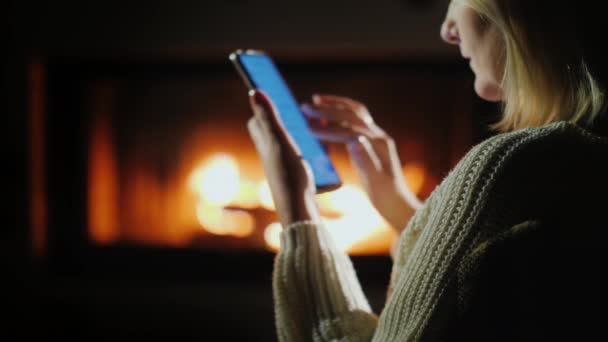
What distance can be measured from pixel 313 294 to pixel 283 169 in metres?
0.14

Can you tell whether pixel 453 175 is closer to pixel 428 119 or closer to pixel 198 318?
pixel 428 119

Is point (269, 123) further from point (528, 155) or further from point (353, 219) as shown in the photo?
point (353, 219)

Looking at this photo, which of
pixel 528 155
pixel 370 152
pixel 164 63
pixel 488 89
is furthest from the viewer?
pixel 164 63

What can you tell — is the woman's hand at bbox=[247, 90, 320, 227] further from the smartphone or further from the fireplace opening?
the fireplace opening

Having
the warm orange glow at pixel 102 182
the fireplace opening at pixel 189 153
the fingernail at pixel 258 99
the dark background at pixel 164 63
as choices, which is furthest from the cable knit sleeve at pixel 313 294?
the warm orange glow at pixel 102 182

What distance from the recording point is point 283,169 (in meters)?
0.66

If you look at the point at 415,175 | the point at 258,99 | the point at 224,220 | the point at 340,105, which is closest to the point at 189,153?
the point at 224,220

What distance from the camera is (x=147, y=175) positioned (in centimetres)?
177

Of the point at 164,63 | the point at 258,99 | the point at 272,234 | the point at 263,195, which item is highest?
the point at 164,63

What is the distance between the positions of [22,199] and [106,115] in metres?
0.32

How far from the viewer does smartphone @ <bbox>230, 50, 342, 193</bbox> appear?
2.72 feet

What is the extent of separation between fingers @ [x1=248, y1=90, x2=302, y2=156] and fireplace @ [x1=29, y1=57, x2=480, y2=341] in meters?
0.96

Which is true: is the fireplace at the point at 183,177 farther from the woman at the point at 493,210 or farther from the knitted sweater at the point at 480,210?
the knitted sweater at the point at 480,210

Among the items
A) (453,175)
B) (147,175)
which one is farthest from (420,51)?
(453,175)
